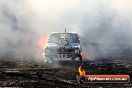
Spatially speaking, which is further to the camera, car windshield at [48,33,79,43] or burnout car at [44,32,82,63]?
car windshield at [48,33,79,43]

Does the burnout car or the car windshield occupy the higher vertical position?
the car windshield

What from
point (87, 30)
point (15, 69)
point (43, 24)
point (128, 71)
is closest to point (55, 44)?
point (15, 69)

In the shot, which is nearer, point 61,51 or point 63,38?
point 61,51

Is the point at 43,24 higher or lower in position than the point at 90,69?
higher

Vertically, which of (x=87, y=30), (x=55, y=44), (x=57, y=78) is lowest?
(x=57, y=78)

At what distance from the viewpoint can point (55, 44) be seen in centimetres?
2286

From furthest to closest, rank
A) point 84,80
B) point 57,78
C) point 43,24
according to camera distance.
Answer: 1. point 43,24
2. point 57,78
3. point 84,80

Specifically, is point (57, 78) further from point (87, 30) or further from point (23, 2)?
point (87, 30)

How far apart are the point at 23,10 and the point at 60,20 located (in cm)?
569

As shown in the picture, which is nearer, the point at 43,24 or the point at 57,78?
the point at 57,78

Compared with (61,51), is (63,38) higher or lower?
higher

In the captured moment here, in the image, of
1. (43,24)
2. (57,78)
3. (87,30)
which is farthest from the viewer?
(87,30)

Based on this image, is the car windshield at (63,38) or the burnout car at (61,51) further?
the car windshield at (63,38)

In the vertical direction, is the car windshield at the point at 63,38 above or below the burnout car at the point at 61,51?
above
